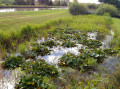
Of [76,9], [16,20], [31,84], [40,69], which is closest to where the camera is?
[31,84]

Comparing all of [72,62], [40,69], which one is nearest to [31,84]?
[40,69]

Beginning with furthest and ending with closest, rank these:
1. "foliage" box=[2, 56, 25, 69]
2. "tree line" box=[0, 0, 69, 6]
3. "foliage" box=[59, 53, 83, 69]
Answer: "tree line" box=[0, 0, 69, 6]
"foliage" box=[59, 53, 83, 69]
"foliage" box=[2, 56, 25, 69]

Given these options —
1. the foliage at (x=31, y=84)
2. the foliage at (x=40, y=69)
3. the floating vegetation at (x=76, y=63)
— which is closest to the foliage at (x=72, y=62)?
the floating vegetation at (x=76, y=63)

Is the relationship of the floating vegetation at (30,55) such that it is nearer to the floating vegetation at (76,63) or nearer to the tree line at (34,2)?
the floating vegetation at (76,63)

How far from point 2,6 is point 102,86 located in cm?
1478

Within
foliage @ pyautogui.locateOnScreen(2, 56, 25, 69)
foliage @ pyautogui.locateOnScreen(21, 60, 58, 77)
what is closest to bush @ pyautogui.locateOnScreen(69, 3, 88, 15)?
foliage @ pyautogui.locateOnScreen(2, 56, 25, 69)

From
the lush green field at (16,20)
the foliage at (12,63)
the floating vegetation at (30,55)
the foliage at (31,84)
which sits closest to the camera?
the foliage at (31,84)

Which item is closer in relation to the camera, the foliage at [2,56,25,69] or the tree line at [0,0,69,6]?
the foliage at [2,56,25,69]

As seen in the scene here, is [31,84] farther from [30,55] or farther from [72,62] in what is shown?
[30,55]

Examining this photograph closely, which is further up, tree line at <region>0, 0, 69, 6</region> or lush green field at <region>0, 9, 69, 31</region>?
tree line at <region>0, 0, 69, 6</region>

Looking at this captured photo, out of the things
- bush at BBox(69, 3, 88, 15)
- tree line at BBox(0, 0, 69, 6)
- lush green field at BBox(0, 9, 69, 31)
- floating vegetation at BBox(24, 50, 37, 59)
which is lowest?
floating vegetation at BBox(24, 50, 37, 59)

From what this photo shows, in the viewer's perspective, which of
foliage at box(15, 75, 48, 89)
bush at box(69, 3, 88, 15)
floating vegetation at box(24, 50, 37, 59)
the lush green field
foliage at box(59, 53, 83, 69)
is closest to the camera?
foliage at box(15, 75, 48, 89)

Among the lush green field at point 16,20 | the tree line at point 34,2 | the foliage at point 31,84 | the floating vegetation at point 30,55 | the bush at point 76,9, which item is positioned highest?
the tree line at point 34,2

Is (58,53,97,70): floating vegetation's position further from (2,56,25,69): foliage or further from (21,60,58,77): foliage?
(2,56,25,69): foliage
